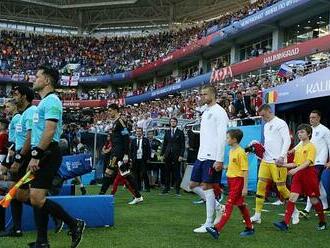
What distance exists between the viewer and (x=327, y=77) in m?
10.3

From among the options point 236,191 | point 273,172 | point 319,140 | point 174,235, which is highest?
point 319,140

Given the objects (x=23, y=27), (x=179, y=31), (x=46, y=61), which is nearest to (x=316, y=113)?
(x=179, y=31)

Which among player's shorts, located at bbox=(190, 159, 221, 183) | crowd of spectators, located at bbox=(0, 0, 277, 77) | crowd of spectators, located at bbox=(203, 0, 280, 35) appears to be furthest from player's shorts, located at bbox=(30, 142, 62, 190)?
crowd of spectators, located at bbox=(0, 0, 277, 77)

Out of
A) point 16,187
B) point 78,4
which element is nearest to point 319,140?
point 16,187

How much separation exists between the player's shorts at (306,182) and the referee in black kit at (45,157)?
3247 millimetres

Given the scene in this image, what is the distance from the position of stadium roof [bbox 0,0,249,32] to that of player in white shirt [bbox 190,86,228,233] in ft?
136

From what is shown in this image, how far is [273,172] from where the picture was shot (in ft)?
25.2

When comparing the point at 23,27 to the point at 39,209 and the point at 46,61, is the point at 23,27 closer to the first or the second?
the point at 46,61

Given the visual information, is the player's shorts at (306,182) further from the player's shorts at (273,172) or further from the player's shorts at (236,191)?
the player's shorts at (236,191)

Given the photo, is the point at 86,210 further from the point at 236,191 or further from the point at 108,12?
the point at 108,12

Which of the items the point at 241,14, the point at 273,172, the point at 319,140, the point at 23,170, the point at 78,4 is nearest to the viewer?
the point at 23,170

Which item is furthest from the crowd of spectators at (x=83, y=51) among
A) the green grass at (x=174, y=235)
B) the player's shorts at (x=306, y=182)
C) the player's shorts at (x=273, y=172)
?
the player's shorts at (x=306, y=182)

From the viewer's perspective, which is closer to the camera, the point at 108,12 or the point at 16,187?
the point at 16,187

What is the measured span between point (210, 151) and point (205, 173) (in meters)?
0.29
